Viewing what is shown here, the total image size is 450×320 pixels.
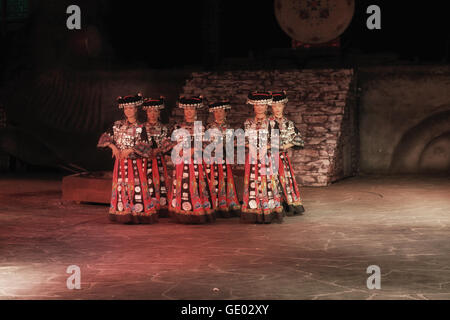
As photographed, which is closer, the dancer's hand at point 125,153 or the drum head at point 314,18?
the dancer's hand at point 125,153

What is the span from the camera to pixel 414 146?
13.7 meters

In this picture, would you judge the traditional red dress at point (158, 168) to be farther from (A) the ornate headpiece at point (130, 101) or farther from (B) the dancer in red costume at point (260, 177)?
(B) the dancer in red costume at point (260, 177)

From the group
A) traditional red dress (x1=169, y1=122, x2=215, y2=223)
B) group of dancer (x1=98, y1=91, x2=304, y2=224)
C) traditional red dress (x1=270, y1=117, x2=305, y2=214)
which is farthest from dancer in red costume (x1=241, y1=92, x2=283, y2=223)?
traditional red dress (x1=169, y1=122, x2=215, y2=223)

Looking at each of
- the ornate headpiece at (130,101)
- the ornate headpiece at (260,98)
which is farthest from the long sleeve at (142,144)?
Answer: the ornate headpiece at (260,98)

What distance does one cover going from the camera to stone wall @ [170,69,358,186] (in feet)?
40.4

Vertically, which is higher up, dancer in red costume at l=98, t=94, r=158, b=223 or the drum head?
the drum head

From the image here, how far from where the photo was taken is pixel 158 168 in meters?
8.89

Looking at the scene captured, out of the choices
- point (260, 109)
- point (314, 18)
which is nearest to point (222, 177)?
point (260, 109)

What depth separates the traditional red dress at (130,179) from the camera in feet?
27.7

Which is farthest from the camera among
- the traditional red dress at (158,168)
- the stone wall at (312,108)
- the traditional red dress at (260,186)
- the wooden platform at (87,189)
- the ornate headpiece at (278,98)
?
the stone wall at (312,108)

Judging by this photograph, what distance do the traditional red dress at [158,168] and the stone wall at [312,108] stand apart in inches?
144

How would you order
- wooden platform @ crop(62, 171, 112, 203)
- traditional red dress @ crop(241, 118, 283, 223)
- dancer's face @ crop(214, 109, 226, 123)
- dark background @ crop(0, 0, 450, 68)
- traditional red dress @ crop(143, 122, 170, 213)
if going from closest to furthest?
traditional red dress @ crop(241, 118, 283, 223), traditional red dress @ crop(143, 122, 170, 213), dancer's face @ crop(214, 109, 226, 123), wooden platform @ crop(62, 171, 112, 203), dark background @ crop(0, 0, 450, 68)

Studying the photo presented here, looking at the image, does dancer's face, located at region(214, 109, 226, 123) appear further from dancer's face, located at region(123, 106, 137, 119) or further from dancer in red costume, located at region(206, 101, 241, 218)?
dancer's face, located at region(123, 106, 137, 119)

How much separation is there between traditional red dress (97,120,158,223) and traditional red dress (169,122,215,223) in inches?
13.6
